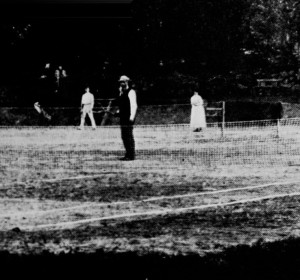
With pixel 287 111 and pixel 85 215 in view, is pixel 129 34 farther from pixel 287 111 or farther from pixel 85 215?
pixel 85 215

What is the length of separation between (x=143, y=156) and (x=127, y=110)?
2133mm

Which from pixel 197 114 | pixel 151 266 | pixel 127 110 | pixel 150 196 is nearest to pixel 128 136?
pixel 127 110

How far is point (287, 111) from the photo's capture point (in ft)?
126

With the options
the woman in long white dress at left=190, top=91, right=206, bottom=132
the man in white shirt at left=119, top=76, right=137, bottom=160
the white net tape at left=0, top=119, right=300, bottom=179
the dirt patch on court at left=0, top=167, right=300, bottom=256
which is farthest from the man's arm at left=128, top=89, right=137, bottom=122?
the woman in long white dress at left=190, top=91, right=206, bottom=132

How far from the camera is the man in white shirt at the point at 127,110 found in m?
18.5

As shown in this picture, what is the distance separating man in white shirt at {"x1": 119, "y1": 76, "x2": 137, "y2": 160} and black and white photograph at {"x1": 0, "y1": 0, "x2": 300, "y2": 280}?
0.13ft

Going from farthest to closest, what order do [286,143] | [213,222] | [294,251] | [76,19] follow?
[286,143]
[213,222]
[76,19]
[294,251]

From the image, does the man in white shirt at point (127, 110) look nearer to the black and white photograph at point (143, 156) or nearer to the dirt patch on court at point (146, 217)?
the black and white photograph at point (143, 156)

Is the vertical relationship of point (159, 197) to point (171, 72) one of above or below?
below

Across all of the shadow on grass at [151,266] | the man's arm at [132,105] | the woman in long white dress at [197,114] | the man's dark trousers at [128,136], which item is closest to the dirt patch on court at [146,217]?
Answer: the shadow on grass at [151,266]

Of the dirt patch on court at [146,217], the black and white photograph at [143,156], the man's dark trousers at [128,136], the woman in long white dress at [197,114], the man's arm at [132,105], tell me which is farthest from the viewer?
the woman in long white dress at [197,114]

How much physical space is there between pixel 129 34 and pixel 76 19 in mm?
40091

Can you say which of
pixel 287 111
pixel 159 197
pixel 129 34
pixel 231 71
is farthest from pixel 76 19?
pixel 231 71

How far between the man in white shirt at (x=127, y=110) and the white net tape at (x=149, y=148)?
0.60 m
